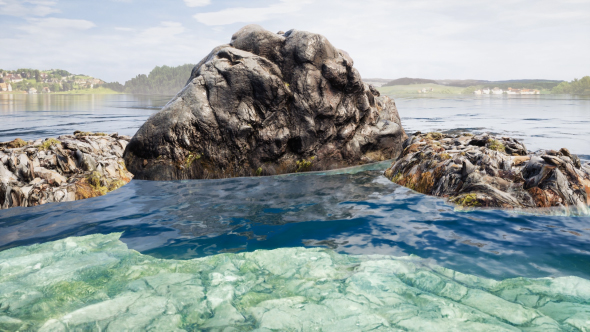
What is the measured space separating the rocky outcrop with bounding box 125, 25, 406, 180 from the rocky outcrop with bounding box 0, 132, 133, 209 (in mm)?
1130

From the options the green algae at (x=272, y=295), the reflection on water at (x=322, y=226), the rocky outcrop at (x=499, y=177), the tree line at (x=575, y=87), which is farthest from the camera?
the tree line at (x=575, y=87)

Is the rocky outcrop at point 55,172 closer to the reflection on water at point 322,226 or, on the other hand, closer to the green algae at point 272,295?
the reflection on water at point 322,226

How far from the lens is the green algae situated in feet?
13.2

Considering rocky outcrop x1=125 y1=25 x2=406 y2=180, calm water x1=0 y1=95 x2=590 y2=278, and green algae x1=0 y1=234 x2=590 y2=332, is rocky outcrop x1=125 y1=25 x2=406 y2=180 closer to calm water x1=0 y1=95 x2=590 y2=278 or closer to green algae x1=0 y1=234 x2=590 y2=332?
calm water x1=0 y1=95 x2=590 y2=278

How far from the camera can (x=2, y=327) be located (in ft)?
13.0

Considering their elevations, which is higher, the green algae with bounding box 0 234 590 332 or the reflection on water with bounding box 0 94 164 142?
the reflection on water with bounding box 0 94 164 142

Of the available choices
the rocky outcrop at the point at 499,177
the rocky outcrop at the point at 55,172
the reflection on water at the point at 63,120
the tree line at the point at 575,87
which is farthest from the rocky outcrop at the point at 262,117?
the tree line at the point at 575,87

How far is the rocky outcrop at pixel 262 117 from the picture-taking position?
11.6 metres

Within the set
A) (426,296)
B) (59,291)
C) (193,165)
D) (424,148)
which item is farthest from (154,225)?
(424,148)

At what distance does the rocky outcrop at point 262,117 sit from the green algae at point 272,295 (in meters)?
5.91

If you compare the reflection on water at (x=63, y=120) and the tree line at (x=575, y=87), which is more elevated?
the tree line at (x=575, y=87)

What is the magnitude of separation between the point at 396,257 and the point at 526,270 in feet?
5.89

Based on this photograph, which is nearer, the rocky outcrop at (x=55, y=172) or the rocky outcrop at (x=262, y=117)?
the rocky outcrop at (x=55, y=172)

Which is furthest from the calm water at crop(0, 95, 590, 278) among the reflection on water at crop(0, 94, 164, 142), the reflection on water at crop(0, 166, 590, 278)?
the reflection on water at crop(0, 94, 164, 142)
